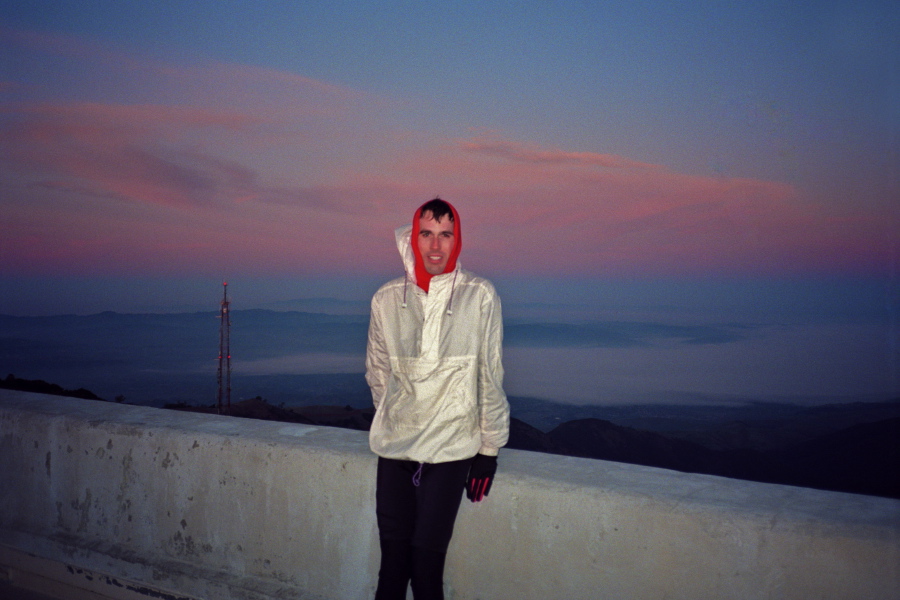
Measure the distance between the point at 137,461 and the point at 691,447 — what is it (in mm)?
87969

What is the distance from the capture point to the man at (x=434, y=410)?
8.86 feet

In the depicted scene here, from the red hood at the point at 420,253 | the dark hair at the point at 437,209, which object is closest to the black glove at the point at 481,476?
the red hood at the point at 420,253

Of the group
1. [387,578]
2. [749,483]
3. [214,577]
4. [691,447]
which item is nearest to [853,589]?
[749,483]

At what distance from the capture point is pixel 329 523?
3.20m

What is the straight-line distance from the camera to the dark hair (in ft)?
9.18

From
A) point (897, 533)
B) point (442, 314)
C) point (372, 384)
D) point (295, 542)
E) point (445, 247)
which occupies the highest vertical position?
point (445, 247)

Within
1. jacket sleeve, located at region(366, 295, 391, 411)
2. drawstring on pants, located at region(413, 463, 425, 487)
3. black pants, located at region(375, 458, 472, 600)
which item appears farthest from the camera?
jacket sleeve, located at region(366, 295, 391, 411)

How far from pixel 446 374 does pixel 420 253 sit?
1.72 ft

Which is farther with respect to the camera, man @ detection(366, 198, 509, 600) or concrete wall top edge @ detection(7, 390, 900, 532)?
man @ detection(366, 198, 509, 600)

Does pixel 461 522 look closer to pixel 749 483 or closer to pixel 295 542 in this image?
pixel 295 542

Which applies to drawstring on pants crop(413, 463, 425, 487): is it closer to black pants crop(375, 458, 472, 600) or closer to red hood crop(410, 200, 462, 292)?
black pants crop(375, 458, 472, 600)

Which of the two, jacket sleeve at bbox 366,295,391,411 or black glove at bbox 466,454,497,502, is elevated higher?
jacket sleeve at bbox 366,295,391,411

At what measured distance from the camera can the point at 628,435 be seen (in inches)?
2985

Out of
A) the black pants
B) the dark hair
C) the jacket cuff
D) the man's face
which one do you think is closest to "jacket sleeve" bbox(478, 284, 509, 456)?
the jacket cuff
